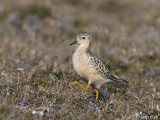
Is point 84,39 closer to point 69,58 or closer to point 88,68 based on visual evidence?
point 88,68

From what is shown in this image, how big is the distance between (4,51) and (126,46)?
170 inches

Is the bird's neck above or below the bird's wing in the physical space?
above

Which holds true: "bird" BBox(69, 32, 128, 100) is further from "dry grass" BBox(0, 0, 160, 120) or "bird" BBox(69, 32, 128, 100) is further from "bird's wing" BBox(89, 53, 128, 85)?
"dry grass" BBox(0, 0, 160, 120)

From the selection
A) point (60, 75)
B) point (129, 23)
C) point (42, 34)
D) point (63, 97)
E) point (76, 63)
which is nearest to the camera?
point (63, 97)

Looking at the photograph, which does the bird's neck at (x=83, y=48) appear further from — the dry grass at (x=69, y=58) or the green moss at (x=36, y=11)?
the green moss at (x=36, y=11)

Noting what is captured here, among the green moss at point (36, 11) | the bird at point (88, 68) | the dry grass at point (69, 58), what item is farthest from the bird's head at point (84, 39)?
the green moss at point (36, 11)

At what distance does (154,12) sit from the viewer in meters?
15.5

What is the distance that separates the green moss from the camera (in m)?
12.6

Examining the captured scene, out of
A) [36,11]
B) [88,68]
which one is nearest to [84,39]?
[88,68]

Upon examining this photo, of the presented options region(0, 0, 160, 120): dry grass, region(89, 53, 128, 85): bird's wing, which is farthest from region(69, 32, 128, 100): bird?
region(0, 0, 160, 120): dry grass

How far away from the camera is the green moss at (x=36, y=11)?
12.6m

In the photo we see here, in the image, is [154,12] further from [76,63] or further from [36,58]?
[76,63]

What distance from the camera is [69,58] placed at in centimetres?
825

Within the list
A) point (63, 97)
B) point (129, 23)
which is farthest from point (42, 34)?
point (63, 97)
